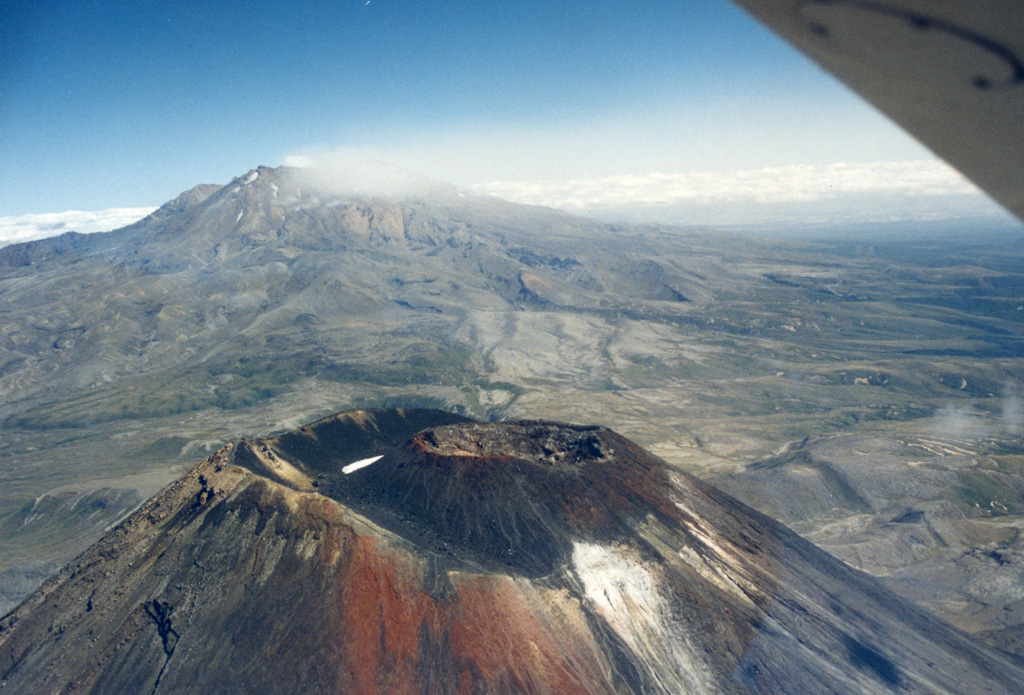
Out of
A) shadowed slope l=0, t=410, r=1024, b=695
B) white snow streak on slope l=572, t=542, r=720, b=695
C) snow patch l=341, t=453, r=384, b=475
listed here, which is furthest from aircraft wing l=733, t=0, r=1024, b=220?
snow patch l=341, t=453, r=384, b=475

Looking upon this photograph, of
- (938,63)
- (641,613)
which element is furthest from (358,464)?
(938,63)

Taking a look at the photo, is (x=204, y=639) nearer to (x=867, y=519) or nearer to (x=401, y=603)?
(x=401, y=603)

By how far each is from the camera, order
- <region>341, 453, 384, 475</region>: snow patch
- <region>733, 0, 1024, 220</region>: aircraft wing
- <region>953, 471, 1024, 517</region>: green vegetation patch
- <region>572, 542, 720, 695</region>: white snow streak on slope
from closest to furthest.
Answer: <region>733, 0, 1024, 220</region>: aircraft wing → <region>572, 542, 720, 695</region>: white snow streak on slope → <region>341, 453, 384, 475</region>: snow patch → <region>953, 471, 1024, 517</region>: green vegetation patch

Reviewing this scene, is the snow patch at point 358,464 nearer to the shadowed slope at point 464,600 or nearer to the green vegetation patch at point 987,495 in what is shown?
the shadowed slope at point 464,600

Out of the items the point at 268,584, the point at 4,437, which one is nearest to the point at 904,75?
the point at 268,584

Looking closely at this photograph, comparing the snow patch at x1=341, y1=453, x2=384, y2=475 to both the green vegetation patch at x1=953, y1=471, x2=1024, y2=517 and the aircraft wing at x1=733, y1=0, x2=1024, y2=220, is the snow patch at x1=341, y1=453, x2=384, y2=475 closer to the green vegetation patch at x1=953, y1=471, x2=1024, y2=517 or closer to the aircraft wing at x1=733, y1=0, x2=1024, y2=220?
the aircraft wing at x1=733, y1=0, x2=1024, y2=220
